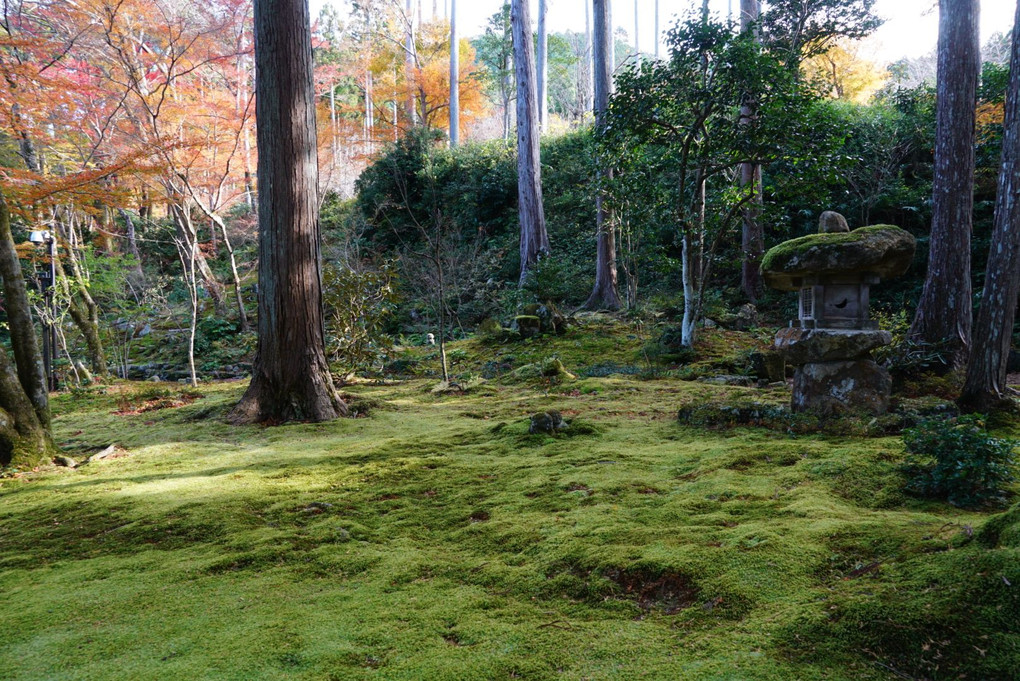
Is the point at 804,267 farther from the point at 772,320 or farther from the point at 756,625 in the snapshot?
the point at 772,320

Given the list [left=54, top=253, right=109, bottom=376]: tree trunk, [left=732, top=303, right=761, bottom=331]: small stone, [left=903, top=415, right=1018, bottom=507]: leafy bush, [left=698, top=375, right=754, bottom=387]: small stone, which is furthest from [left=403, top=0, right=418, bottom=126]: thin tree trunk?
[left=903, top=415, right=1018, bottom=507]: leafy bush

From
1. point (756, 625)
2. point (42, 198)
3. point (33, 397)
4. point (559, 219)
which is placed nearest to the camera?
point (756, 625)

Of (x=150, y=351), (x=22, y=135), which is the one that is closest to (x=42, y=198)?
(x=22, y=135)

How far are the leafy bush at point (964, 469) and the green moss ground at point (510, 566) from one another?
12cm

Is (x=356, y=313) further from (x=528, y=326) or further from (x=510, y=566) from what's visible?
(x=510, y=566)

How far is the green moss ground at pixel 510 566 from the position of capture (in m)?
1.49

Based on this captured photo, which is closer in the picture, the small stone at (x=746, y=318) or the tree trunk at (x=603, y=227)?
the small stone at (x=746, y=318)

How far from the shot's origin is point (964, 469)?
243 cm

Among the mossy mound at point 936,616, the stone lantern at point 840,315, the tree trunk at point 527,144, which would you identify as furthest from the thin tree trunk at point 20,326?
the tree trunk at point 527,144

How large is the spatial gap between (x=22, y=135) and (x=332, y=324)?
5.08 meters

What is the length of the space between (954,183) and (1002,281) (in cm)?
266

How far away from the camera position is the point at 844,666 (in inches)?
53.7

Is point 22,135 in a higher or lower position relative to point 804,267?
higher

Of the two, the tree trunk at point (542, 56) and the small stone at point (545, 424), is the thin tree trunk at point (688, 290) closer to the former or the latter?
the small stone at point (545, 424)
